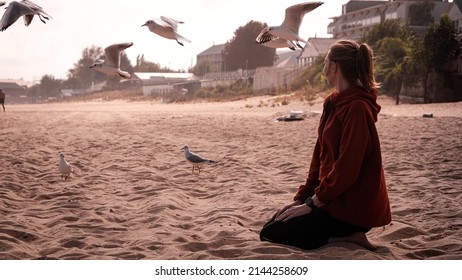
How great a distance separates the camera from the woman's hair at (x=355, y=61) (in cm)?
212

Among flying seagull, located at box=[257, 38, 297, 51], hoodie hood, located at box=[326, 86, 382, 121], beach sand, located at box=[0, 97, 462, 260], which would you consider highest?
flying seagull, located at box=[257, 38, 297, 51]

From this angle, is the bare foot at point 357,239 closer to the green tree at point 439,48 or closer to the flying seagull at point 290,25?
the flying seagull at point 290,25

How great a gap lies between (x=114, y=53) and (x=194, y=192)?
172 centimetres

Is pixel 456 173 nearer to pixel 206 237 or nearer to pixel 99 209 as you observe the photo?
pixel 206 237

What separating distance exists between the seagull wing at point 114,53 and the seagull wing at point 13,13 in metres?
0.41

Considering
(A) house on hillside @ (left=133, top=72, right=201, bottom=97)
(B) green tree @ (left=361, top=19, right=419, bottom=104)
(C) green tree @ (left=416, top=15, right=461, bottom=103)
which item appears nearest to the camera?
(C) green tree @ (left=416, top=15, right=461, bottom=103)

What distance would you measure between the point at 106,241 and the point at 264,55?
6.35 meters

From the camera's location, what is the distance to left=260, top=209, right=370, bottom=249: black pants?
229 centimetres

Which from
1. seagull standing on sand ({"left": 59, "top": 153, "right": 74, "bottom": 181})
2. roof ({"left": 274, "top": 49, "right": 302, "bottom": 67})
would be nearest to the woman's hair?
seagull standing on sand ({"left": 59, "top": 153, "right": 74, "bottom": 181})

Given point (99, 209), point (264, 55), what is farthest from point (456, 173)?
point (264, 55)

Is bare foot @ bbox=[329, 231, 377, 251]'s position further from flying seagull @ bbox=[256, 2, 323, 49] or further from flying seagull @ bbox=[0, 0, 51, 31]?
flying seagull @ bbox=[0, 0, 51, 31]

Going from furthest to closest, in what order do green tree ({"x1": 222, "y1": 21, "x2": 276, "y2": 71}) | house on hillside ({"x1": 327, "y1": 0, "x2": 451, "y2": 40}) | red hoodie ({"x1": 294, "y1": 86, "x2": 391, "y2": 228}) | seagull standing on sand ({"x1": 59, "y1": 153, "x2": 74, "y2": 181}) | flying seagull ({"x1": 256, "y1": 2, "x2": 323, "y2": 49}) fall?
green tree ({"x1": 222, "y1": 21, "x2": 276, "y2": 71}) → house on hillside ({"x1": 327, "y1": 0, "x2": 451, "y2": 40}) → seagull standing on sand ({"x1": 59, "y1": 153, "x2": 74, "y2": 181}) → flying seagull ({"x1": 256, "y1": 2, "x2": 323, "y2": 49}) → red hoodie ({"x1": 294, "y1": 86, "x2": 391, "y2": 228})

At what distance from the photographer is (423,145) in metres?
5.75

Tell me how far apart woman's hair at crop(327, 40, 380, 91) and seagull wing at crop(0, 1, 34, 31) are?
1.42 meters
